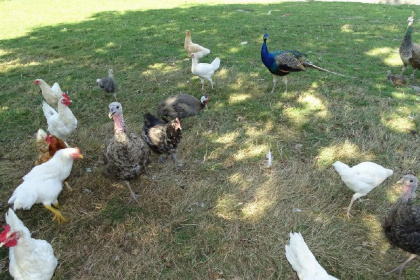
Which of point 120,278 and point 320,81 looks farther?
point 320,81

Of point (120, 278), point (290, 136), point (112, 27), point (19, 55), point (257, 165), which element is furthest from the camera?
point (112, 27)

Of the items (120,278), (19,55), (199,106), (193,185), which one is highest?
(19,55)

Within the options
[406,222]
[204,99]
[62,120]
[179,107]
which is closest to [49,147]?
[62,120]

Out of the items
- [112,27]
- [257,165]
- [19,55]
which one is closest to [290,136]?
[257,165]

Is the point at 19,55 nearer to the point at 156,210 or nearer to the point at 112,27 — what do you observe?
the point at 112,27

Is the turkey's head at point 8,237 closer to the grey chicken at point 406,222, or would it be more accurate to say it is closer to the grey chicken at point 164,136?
the grey chicken at point 164,136

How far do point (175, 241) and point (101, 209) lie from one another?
4.12 feet

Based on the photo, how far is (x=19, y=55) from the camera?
9.60 metres

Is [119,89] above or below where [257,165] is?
above

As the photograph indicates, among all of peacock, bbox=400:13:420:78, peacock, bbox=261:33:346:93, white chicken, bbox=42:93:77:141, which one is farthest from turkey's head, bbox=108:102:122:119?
peacock, bbox=400:13:420:78

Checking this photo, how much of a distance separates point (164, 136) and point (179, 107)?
51.6 inches

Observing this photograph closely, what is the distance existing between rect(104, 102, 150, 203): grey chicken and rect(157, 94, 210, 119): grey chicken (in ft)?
6.42

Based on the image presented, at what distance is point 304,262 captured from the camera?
2754mm

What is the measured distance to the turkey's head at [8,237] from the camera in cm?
274
